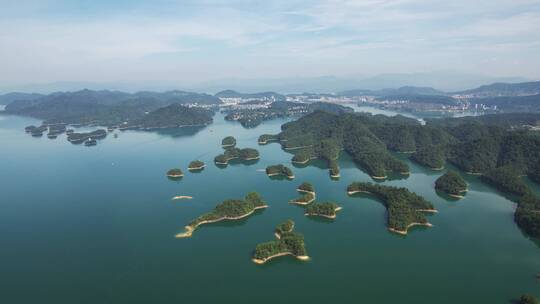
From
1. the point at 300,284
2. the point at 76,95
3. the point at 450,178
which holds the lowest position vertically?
the point at 300,284

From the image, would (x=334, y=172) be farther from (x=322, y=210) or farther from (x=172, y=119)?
(x=172, y=119)

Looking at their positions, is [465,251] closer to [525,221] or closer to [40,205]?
[525,221]

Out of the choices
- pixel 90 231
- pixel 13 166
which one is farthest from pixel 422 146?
pixel 13 166

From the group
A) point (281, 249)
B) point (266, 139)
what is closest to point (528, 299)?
point (281, 249)

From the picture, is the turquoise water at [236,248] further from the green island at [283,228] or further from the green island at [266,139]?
the green island at [266,139]

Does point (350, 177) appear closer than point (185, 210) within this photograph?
No

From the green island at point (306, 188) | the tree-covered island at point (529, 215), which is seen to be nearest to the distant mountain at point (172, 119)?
the green island at point (306, 188)

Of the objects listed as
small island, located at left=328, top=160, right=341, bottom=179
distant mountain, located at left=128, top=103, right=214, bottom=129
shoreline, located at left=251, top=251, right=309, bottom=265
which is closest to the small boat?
distant mountain, located at left=128, top=103, right=214, bottom=129
